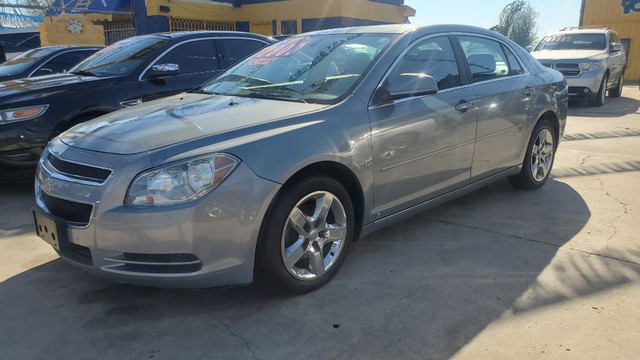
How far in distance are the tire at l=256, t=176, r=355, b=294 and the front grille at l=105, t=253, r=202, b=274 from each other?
39cm

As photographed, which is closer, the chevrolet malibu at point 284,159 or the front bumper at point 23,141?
the chevrolet malibu at point 284,159

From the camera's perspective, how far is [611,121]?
10.2 meters

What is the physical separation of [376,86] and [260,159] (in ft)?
3.63

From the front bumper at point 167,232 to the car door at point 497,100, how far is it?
7.36ft

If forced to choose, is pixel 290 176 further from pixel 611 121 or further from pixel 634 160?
pixel 611 121

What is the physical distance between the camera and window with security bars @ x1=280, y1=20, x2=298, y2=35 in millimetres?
18641

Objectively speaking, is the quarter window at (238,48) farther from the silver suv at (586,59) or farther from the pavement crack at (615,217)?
the silver suv at (586,59)

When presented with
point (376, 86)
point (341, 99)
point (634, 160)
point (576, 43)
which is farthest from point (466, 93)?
point (576, 43)

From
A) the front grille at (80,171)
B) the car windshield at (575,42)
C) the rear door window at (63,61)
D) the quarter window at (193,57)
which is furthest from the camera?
the car windshield at (575,42)

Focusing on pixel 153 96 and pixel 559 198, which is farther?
pixel 153 96

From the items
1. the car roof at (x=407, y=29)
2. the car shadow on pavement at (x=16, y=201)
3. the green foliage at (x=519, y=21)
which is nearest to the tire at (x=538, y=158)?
the car roof at (x=407, y=29)

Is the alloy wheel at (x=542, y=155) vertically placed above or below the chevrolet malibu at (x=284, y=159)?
below

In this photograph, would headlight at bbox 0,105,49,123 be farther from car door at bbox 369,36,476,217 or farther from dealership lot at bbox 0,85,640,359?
car door at bbox 369,36,476,217

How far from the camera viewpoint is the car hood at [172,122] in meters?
2.85
